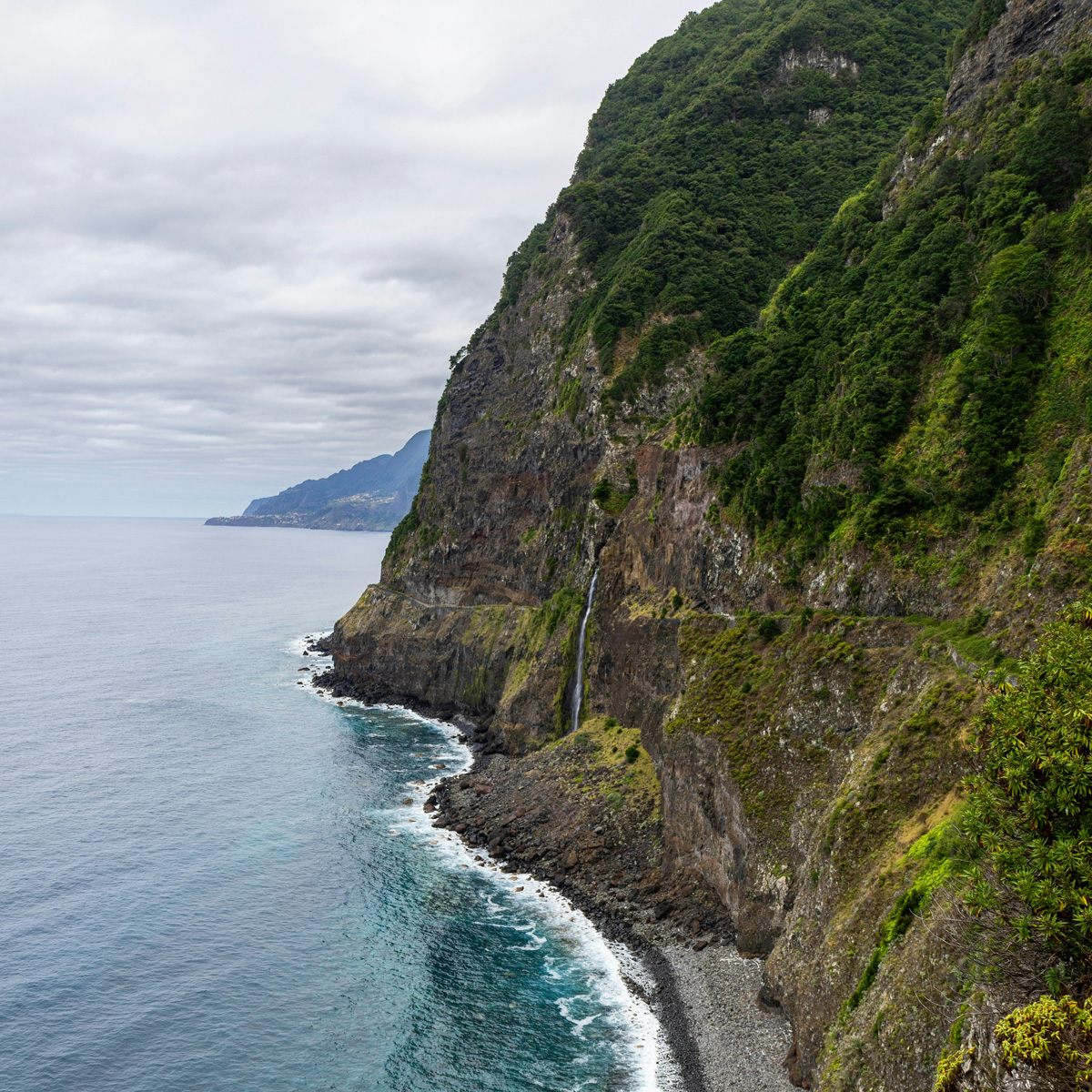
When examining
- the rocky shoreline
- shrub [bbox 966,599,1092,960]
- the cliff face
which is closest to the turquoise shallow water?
the rocky shoreline

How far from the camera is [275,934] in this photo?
1911 inches

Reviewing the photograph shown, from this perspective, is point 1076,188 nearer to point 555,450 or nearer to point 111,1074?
point 555,450

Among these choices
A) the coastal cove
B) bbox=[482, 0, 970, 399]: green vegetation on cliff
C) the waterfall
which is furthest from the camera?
bbox=[482, 0, 970, 399]: green vegetation on cliff

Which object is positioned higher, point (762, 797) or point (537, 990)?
point (762, 797)

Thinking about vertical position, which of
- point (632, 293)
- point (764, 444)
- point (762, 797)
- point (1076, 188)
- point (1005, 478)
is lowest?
point (762, 797)

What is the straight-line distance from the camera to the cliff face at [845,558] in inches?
1252

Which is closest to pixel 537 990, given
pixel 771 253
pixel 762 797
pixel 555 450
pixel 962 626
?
pixel 762 797

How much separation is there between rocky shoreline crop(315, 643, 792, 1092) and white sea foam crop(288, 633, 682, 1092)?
2.21 feet

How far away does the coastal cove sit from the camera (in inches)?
1503

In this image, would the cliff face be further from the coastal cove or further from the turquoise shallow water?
the turquoise shallow water

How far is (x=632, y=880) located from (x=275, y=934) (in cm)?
2353

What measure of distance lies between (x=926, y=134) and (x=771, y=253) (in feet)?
121

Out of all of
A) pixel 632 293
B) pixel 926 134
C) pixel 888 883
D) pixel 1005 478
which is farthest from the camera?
pixel 632 293

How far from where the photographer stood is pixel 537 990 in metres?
43.9
